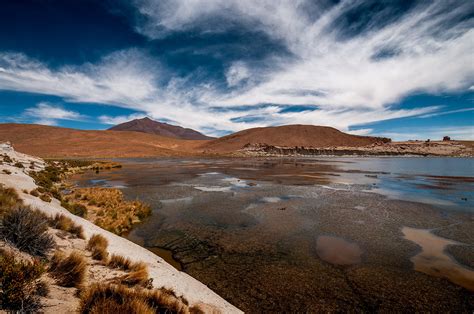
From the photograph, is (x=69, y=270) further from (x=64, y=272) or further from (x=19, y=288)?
(x=19, y=288)

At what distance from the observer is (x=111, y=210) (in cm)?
1309

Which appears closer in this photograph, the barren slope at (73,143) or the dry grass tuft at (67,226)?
the dry grass tuft at (67,226)

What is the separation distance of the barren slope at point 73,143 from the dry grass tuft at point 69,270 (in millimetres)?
97913

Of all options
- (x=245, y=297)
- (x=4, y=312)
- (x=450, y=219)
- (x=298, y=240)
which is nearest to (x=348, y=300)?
(x=245, y=297)

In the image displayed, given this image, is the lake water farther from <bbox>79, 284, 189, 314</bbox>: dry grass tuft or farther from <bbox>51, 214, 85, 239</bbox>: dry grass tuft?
<bbox>51, 214, 85, 239</bbox>: dry grass tuft

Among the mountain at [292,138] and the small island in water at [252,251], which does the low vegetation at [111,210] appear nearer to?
the small island in water at [252,251]

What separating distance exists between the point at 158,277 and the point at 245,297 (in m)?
2.11

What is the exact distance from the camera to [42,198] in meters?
9.98

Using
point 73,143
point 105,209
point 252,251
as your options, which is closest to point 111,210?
point 105,209

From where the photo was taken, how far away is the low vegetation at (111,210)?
11.2 meters

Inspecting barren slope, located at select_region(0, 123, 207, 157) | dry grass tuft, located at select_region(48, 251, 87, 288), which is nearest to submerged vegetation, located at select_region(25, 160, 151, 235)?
dry grass tuft, located at select_region(48, 251, 87, 288)

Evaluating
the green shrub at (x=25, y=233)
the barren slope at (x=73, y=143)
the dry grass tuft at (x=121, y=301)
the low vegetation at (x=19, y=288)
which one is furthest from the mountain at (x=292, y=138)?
the low vegetation at (x=19, y=288)

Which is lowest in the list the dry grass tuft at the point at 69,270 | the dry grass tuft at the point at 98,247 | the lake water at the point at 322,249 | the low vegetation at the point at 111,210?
the lake water at the point at 322,249

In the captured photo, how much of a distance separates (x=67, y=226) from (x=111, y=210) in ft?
21.8
